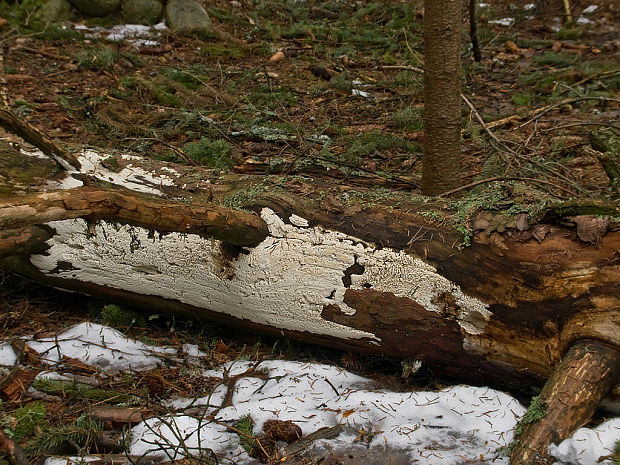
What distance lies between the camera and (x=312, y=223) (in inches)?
115

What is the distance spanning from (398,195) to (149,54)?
19.5 ft

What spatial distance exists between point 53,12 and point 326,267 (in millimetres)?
7766

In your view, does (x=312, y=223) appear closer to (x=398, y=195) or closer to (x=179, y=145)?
(x=398, y=195)

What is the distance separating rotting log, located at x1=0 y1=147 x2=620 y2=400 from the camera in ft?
7.63

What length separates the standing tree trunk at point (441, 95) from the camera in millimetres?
3439

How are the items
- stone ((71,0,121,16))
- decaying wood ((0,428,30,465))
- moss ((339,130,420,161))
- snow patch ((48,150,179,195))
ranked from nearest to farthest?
1. decaying wood ((0,428,30,465))
2. snow patch ((48,150,179,195))
3. moss ((339,130,420,161))
4. stone ((71,0,121,16))

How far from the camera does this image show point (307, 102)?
6.40m

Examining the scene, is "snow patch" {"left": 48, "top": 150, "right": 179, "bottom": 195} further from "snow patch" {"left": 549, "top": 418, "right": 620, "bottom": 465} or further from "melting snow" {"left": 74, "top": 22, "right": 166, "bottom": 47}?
"melting snow" {"left": 74, "top": 22, "right": 166, "bottom": 47}

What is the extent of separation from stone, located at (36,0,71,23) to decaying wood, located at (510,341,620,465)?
28.7 feet

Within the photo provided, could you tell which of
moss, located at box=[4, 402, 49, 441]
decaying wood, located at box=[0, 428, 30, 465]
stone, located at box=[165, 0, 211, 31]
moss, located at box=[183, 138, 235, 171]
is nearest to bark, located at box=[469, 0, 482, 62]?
moss, located at box=[183, 138, 235, 171]

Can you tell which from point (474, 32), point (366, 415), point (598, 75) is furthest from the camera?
point (474, 32)

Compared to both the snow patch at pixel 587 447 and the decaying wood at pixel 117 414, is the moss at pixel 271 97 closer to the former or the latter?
the decaying wood at pixel 117 414

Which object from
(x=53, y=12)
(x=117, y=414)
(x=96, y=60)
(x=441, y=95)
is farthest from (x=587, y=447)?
(x=53, y=12)

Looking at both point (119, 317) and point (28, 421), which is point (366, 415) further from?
point (119, 317)
